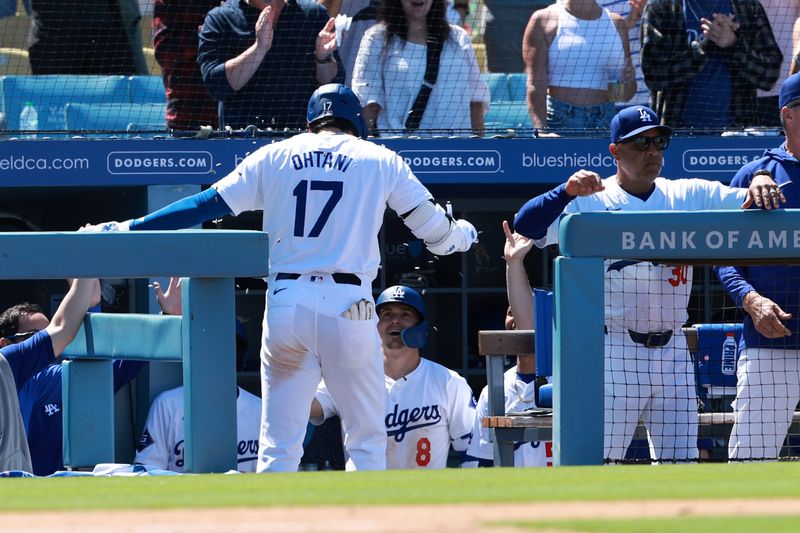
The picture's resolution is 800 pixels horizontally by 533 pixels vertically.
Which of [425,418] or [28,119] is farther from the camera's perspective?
[28,119]

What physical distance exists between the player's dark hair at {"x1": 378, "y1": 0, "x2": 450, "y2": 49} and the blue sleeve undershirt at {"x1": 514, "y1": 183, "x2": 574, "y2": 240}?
389 cm

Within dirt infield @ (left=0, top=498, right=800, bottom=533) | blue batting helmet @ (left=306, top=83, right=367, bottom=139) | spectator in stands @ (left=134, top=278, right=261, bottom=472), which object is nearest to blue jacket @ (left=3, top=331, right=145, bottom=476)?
spectator in stands @ (left=134, top=278, right=261, bottom=472)

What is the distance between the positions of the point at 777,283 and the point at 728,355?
4.89 ft

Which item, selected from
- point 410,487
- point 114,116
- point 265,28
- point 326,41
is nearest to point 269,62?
point 265,28

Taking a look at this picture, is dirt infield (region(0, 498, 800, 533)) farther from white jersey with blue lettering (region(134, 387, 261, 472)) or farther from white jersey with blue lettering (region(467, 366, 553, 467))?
white jersey with blue lettering (region(134, 387, 261, 472))

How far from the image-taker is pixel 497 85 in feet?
31.4

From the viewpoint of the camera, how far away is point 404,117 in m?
8.42

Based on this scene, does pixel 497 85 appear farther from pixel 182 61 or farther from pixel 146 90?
pixel 146 90

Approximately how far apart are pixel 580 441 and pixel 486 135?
4799 mm

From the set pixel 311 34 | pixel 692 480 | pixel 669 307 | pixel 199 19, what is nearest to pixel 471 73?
pixel 311 34

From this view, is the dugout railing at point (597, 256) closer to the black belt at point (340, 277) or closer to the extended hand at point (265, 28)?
the black belt at point (340, 277)

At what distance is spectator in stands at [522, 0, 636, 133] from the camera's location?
8.38 m

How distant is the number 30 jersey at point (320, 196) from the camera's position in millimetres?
4582

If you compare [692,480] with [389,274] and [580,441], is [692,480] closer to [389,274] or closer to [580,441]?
[580,441]
